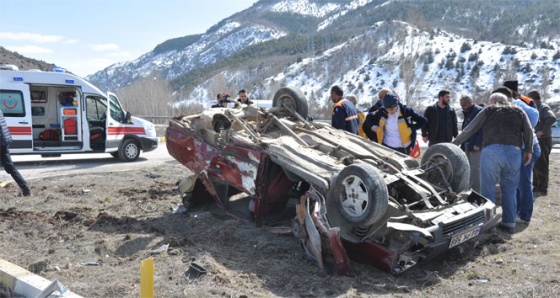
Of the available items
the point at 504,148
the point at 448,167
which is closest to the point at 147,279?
the point at 448,167

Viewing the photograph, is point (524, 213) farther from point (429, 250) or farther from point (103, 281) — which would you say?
point (103, 281)

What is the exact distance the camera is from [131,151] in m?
12.9

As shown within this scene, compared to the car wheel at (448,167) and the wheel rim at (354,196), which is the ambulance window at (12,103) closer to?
the wheel rim at (354,196)

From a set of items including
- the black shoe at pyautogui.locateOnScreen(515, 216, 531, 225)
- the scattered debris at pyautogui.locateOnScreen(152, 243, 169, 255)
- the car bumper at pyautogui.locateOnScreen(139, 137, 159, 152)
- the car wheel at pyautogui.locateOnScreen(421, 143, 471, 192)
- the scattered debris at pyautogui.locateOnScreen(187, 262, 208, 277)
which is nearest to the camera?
the scattered debris at pyautogui.locateOnScreen(187, 262, 208, 277)

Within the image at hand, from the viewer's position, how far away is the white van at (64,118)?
37.6 feet

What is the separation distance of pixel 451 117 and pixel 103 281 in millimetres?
5546

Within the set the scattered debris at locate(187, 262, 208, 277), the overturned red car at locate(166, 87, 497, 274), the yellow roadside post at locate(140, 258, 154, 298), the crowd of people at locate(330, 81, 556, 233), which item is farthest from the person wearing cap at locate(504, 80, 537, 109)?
the yellow roadside post at locate(140, 258, 154, 298)

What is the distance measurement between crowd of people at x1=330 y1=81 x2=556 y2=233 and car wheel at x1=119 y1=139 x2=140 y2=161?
7.23 metres

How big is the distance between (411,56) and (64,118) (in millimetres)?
32825

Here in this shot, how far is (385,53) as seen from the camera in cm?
8388

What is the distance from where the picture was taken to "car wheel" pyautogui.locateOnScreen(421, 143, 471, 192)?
5.23 meters

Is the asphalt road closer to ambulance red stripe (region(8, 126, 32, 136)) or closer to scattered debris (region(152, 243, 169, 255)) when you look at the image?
ambulance red stripe (region(8, 126, 32, 136))

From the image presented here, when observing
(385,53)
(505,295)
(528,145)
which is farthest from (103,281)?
(385,53)

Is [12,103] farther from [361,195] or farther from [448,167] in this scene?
[448,167]
